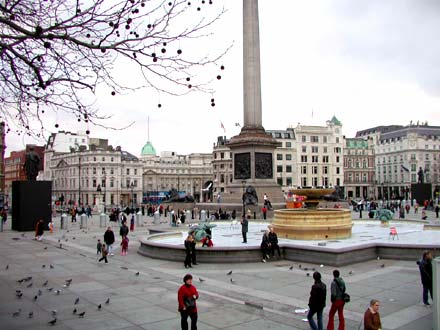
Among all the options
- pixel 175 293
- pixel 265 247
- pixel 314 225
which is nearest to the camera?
pixel 175 293

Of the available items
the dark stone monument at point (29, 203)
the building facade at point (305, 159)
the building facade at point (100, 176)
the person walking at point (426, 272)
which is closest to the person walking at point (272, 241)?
the person walking at point (426, 272)

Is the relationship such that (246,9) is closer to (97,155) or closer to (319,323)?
(319,323)

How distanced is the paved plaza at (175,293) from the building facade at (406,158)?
105 metres

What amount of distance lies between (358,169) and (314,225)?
10058 centimetres

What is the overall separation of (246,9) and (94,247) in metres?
32.5

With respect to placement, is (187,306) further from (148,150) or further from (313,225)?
(148,150)

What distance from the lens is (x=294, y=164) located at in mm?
102562

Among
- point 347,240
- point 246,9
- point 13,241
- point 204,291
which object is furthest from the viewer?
point 246,9

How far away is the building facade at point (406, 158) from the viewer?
118 m

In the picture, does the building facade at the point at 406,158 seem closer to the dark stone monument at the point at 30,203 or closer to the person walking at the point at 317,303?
the dark stone monument at the point at 30,203

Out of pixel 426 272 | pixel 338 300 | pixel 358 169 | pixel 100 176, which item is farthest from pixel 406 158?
pixel 338 300

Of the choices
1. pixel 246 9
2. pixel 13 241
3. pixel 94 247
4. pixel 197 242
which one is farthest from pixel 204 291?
pixel 246 9

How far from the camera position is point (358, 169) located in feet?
383

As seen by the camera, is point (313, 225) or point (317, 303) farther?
point (313, 225)
